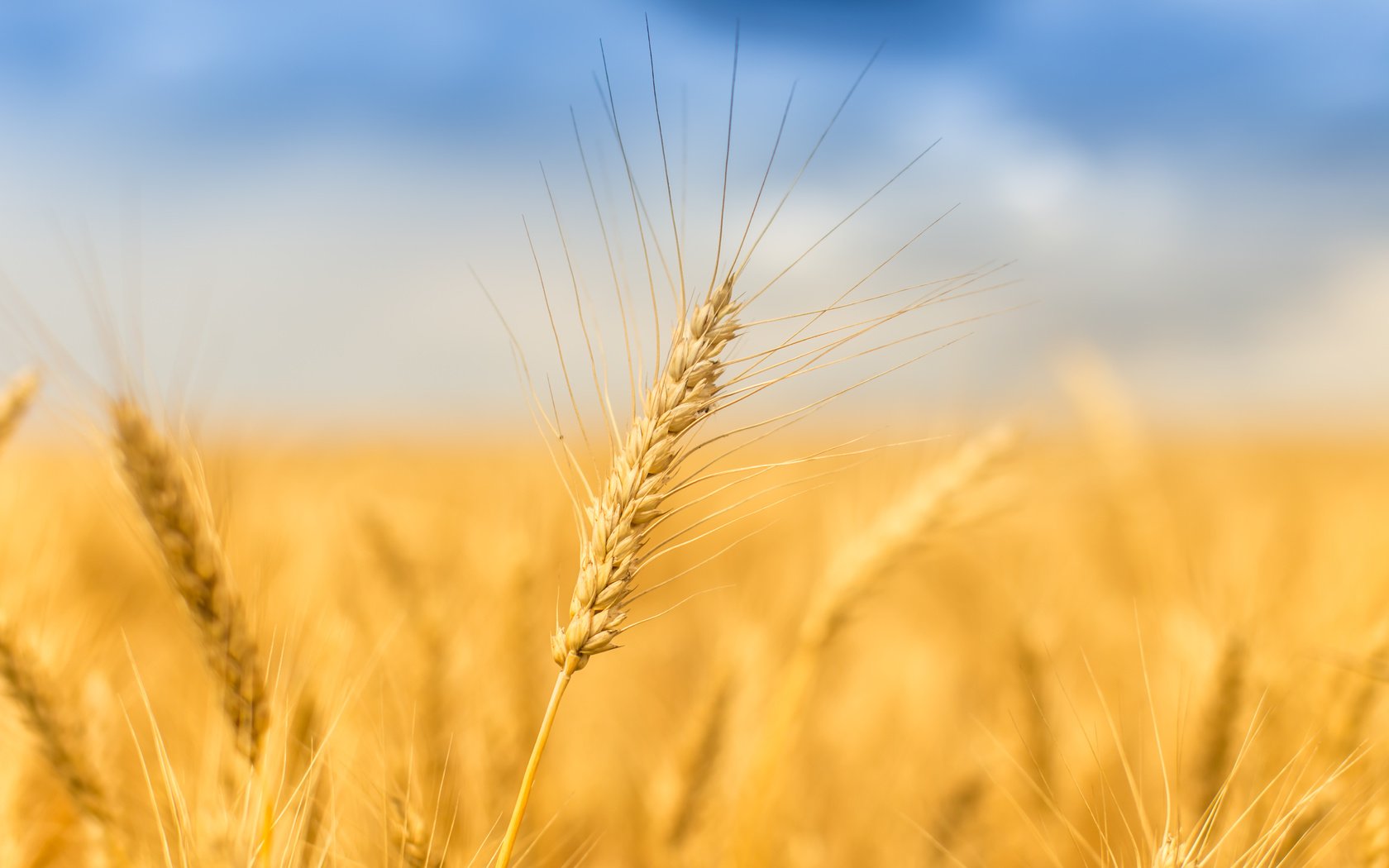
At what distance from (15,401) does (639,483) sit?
1.33m

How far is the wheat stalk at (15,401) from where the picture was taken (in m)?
1.48

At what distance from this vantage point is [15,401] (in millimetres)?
1486

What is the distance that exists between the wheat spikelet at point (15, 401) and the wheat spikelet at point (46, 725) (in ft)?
1.47

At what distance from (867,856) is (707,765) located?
0.64 meters

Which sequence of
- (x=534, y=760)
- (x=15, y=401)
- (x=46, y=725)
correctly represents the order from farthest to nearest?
(x=15, y=401)
(x=46, y=725)
(x=534, y=760)

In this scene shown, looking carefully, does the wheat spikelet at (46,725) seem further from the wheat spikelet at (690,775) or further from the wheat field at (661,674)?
the wheat spikelet at (690,775)

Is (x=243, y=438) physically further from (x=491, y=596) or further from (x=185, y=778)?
(x=185, y=778)

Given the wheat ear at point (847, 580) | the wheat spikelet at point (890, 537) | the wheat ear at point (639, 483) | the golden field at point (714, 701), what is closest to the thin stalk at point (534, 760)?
the wheat ear at point (639, 483)

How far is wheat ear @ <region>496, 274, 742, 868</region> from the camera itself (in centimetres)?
84

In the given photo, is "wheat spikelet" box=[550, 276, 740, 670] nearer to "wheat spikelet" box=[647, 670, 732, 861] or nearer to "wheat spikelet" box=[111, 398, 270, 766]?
"wheat spikelet" box=[111, 398, 270, 766]

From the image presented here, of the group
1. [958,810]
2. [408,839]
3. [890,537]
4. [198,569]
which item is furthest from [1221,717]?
[198,569]

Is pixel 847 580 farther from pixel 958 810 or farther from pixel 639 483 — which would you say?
pixel 639 483

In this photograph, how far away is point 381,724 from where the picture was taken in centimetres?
134

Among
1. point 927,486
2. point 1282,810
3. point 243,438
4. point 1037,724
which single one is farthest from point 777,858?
point 243,438
